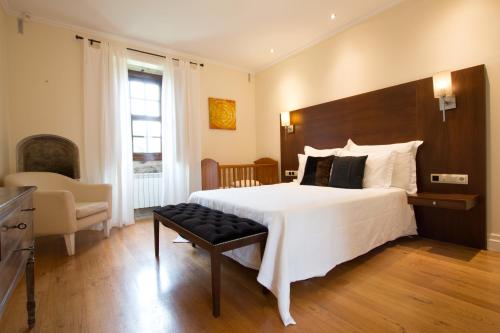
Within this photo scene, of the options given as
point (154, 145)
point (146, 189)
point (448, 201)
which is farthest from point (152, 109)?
point (448, 201)

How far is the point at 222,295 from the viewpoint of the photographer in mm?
1669

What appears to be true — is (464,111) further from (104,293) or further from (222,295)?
(104,293)

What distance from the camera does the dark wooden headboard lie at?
7.56 ft

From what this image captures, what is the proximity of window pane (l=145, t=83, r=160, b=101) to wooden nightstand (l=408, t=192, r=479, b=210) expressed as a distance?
3.75 metres

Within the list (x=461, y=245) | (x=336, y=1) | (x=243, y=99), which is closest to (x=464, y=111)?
(x=461, y=245)

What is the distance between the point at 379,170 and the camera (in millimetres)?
2668

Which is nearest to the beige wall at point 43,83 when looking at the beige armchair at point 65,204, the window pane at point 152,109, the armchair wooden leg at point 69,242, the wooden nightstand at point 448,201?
the beige armchair at point 65,204

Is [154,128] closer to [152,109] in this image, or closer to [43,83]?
[152,109]

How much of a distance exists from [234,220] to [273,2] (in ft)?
8.06

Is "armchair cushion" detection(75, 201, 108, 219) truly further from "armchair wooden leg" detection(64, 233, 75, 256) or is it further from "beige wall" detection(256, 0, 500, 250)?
"beige wall" detection(256, 0, 500, 250)

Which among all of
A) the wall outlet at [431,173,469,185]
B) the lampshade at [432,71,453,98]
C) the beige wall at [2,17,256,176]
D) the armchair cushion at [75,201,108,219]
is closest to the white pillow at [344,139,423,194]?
the wall outlet at [431,173,469,185]

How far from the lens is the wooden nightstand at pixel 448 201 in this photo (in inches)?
82.2

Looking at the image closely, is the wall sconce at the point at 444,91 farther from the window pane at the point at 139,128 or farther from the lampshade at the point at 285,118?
the window pane at the point at 139,128

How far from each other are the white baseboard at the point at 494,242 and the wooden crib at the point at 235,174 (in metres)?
2.80
